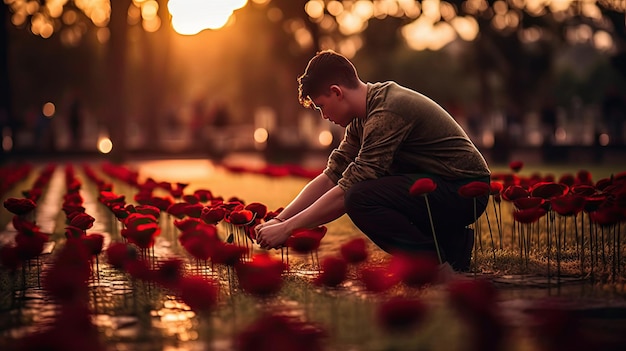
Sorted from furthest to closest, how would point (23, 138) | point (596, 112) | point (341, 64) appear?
point (23, 138), point (596, 112), point (341, 64)

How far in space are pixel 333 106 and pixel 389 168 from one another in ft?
2.15

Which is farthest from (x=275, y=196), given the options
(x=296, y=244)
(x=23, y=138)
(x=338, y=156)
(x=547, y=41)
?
(x=23, y=138)

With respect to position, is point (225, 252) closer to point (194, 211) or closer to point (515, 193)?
point (194, 211)

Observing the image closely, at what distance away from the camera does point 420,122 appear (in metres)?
5.89

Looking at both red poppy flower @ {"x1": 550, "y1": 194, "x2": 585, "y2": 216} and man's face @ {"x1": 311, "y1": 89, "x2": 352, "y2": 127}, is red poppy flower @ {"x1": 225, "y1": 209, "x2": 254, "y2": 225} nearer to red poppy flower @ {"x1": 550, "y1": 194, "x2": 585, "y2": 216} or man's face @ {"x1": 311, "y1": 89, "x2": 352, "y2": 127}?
man's face @ {"x1": 311, "y1": 89, "x2": 352, "y2": 127}

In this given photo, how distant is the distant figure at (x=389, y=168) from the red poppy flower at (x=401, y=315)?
7.50 feet

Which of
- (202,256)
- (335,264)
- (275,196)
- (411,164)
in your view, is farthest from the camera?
(275,196)

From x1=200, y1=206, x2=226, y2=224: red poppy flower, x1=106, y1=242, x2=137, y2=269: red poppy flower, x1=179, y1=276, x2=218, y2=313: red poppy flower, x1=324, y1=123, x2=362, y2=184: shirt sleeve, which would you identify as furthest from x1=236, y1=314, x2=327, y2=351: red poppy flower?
x1=324, y1=123, x2=362, y2=184: shirt sleeve

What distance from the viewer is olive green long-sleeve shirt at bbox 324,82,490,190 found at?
5.73m

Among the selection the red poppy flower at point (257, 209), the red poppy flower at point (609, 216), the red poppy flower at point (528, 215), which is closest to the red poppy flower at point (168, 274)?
the red poppy flower at point (257, 209)

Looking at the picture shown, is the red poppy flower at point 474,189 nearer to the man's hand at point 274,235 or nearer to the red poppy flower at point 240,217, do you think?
the man's hand at point 274,235

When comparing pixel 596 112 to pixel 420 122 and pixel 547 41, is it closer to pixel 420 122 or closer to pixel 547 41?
pixel 547 41

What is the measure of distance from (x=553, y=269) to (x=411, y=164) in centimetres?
114

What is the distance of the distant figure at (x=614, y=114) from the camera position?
28406 mm
